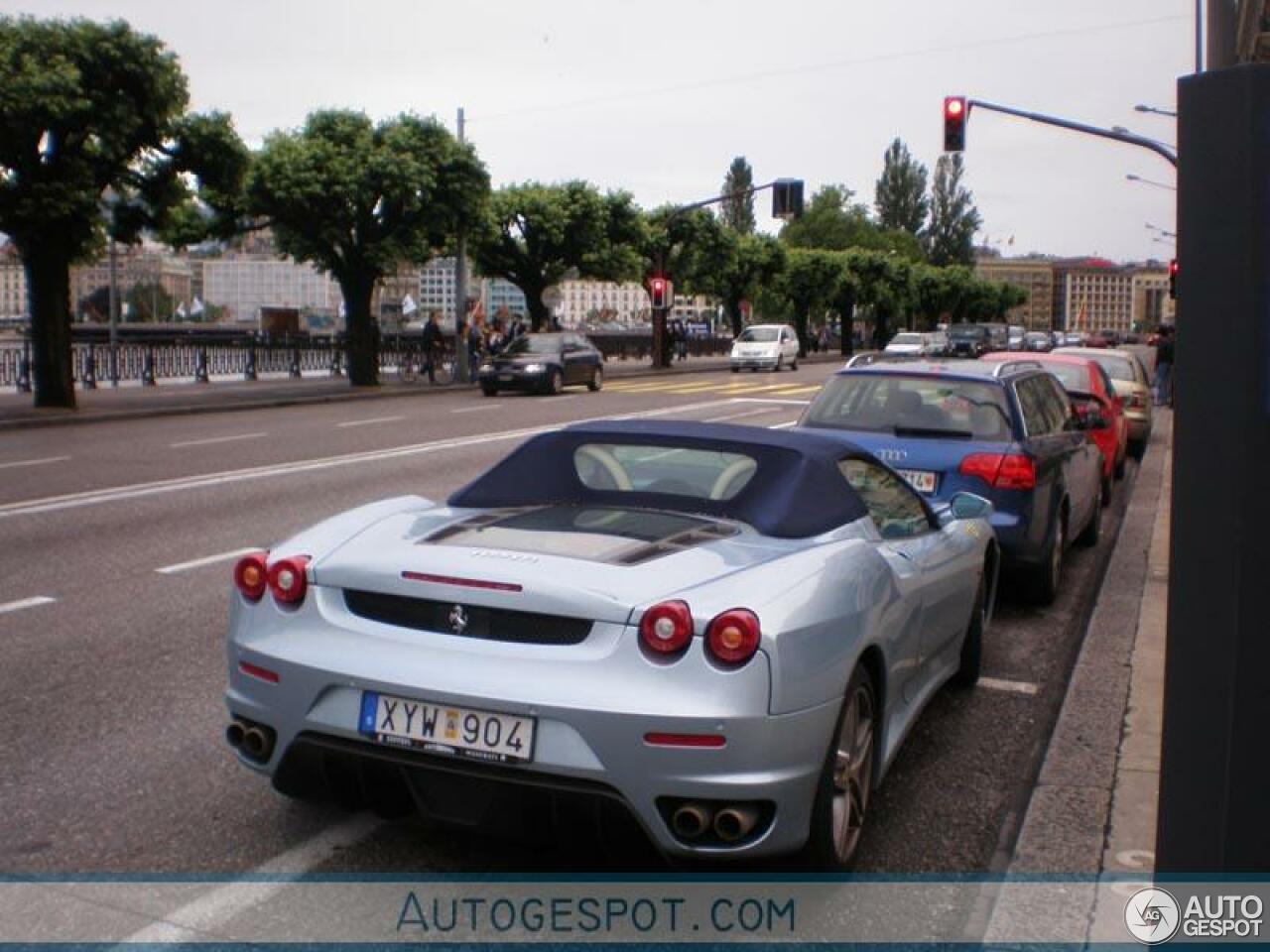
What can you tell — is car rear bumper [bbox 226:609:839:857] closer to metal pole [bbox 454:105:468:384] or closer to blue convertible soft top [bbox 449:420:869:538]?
blue convertible soft top [bbox 449:420:869:538]

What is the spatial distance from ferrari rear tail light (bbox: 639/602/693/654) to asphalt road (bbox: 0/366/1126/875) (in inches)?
24.1

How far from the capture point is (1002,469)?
322 inches

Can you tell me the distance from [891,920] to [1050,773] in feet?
5.03

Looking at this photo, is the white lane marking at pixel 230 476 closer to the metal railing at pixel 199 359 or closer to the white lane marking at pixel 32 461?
the white lane marking at pixel 32 461

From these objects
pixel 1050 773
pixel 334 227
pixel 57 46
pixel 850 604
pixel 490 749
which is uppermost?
pixel 57 46

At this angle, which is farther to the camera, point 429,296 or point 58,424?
point 429,296

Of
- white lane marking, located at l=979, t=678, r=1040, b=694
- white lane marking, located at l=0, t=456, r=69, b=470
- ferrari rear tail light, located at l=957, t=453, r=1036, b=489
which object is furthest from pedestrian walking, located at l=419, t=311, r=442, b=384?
white lane marking, located at l=979, t=678, r=1040, b=694

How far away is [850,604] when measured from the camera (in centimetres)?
423

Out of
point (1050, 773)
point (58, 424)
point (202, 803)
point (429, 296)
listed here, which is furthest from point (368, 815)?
point (429, 296)

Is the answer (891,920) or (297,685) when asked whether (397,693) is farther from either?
(891,920)

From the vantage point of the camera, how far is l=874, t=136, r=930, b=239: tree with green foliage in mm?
130750

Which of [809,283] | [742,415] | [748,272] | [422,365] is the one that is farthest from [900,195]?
[742,415]

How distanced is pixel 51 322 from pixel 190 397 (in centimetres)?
446

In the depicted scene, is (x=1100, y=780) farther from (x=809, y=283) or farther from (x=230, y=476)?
(x=809, y=283)
